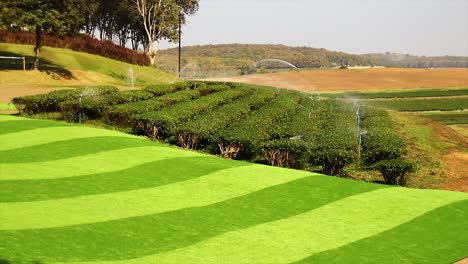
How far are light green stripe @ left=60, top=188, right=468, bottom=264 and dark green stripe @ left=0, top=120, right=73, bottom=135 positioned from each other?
16.3 metres

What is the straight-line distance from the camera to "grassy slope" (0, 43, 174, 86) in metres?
55.1

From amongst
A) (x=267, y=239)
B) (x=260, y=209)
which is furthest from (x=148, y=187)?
(x=267, y=239)

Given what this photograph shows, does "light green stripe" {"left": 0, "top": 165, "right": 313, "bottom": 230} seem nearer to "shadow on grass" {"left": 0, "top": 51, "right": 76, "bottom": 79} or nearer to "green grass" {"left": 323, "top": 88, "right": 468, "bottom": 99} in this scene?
"shadow on grass" {"left": 0, "top": 51, "right": 76, "bottom": 79}

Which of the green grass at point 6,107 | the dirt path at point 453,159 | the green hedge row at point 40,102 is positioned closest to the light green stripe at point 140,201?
the dirt path at point 453,159

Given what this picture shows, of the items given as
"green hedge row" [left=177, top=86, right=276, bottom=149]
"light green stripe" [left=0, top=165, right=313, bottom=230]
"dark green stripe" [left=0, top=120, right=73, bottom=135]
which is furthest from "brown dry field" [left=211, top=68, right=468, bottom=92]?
"light green stripe" [left=0, top=165, right=313, bottom=230]

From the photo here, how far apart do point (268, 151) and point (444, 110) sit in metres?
34.2

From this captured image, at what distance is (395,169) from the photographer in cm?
2188

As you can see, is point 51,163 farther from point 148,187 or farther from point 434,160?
point 434,160

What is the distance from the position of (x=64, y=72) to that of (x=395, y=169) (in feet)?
149

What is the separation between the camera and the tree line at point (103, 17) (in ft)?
175

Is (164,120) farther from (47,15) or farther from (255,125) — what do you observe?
(47,15)

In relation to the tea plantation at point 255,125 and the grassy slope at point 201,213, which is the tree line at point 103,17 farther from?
the grassy slope at point 201,213

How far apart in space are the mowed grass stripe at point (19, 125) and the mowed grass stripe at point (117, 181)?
358 inches

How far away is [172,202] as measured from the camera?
16906 mm
